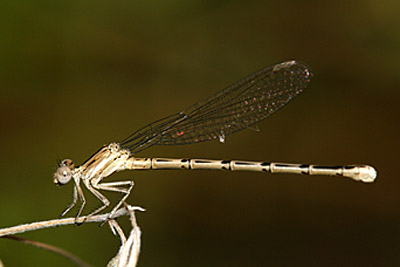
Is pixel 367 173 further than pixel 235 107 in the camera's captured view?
No

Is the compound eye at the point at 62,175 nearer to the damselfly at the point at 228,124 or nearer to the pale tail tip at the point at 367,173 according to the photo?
the damselfly at the point at 228,124

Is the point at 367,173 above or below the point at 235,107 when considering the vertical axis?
below

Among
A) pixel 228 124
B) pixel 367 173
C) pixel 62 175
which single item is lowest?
pixel 367 173

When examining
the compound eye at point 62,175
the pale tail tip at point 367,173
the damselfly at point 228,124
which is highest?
the damselfly at point 228,124

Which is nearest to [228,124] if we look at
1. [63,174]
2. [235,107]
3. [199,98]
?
[235,107]

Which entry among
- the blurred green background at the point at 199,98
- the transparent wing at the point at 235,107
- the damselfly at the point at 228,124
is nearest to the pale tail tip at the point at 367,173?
the damselfly at the point at 228,124

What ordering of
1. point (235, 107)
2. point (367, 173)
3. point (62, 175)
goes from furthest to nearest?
1. point (235, 107)
2. point (367, 173)
3. point (62, 175)

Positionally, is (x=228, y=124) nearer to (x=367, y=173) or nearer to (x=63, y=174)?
(x=367, y=173)
